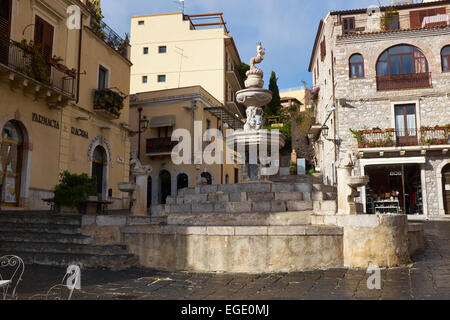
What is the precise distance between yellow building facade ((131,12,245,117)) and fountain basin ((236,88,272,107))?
19.9 meters

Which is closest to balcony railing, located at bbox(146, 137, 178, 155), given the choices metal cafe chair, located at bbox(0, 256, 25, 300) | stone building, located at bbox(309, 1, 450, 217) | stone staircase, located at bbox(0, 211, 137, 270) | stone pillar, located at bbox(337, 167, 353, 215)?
stone building, located at bbox(309, 1, 450, 217)

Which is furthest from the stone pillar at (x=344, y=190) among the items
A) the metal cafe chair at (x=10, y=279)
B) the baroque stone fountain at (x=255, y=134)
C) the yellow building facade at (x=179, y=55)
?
the yellow building facade at (x=179, y=55)

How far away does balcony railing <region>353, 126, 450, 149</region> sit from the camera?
20.8 m

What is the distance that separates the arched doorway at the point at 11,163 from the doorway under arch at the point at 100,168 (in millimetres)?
4592

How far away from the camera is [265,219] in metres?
7.90

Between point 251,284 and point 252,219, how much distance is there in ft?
7.64

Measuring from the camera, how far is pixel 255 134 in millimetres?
11422

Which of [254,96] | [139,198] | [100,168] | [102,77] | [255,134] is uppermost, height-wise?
[102,77]

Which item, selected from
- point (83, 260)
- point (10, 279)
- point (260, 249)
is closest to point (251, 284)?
point (260, 249)

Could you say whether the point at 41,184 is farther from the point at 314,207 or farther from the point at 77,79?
the point at 314,207

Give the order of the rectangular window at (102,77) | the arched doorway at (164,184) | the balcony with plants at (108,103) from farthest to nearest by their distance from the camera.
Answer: the arched doorway at (164,184)
the rectangular window at (102,77)
the balcony with plants at (108,103)

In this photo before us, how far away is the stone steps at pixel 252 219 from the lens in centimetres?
782

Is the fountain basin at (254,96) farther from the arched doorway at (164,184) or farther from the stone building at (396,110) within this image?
the arched doorway at (164,184)

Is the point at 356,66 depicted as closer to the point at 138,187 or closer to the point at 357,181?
the point at 357,181
